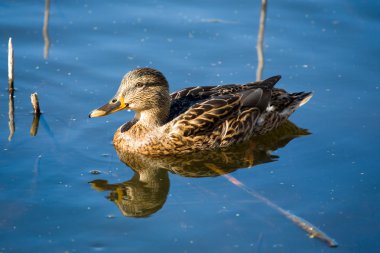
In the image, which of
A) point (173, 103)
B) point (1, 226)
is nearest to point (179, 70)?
point (173, 103)

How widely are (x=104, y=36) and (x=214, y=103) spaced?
117 inches

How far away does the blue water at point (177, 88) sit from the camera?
862cm

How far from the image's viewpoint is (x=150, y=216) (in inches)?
354

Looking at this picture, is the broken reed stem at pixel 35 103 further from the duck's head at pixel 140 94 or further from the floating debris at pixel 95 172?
the floating debris at pixel 95 172

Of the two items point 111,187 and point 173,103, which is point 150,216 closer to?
point 111,187

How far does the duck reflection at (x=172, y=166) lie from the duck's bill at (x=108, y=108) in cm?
60

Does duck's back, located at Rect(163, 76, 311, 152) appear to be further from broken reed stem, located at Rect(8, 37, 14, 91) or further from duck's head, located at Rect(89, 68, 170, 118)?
broken reed stem, located at Rect(8, 37, 14, 91)

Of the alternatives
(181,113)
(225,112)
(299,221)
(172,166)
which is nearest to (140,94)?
(181,113)

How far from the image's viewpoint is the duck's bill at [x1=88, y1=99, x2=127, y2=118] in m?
10.2

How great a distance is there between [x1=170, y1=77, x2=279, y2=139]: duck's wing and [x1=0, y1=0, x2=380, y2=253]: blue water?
0.66 m

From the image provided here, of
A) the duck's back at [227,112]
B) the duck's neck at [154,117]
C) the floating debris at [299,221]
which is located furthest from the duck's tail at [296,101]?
the floating debris at [299,221]

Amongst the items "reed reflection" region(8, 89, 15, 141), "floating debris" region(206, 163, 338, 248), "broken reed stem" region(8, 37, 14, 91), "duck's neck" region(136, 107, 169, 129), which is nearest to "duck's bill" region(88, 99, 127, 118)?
"duck's neck" region(136, 107, 169, 129)

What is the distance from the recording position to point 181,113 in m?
10.7

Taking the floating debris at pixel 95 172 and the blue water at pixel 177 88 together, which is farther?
the floating debris at pixel 95 172
